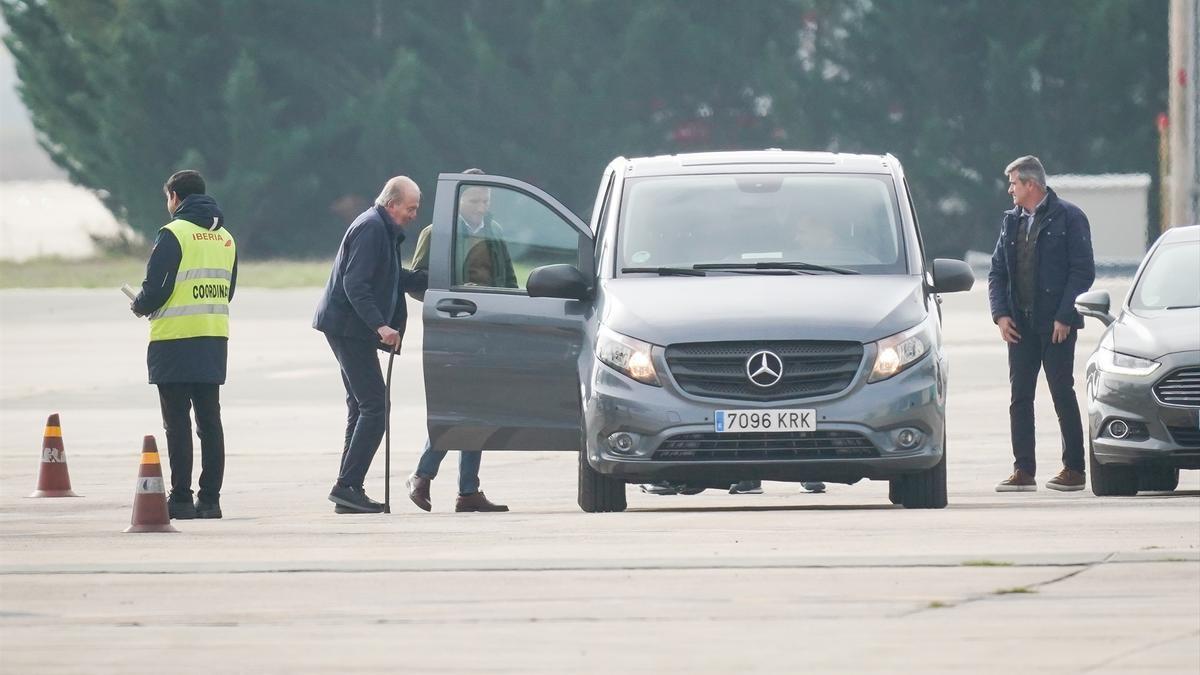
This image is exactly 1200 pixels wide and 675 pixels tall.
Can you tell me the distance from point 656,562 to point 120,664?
8.35 ft

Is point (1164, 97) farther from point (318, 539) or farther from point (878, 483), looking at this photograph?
point (318, 539)

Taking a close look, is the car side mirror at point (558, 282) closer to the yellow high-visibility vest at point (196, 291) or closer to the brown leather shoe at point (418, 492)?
the yellow high-visibility vest at point (196, 291)

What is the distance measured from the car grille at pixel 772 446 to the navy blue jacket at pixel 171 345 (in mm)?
2581

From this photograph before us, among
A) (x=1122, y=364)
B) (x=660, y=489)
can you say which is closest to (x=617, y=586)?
(x=1122, y=364)

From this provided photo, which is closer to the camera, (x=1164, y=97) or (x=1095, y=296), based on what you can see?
(x=1095, y=296)

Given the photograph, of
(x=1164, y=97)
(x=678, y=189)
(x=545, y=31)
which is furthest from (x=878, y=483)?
(x=545, y=31)

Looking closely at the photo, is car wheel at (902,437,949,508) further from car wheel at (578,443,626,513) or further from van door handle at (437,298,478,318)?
van door handle at (437,298,478,318)

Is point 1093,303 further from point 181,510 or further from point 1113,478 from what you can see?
point 181,510

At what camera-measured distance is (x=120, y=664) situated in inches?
286

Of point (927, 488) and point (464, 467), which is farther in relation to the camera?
point (464, 467)

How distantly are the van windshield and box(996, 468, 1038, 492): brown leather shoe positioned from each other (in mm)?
2262

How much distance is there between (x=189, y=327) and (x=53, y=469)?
232 cm

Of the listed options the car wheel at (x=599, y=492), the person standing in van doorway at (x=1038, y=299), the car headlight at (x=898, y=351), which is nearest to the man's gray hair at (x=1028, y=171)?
the person standing in van doorway at (x=1038, y=299)

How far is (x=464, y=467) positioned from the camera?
13.3m
